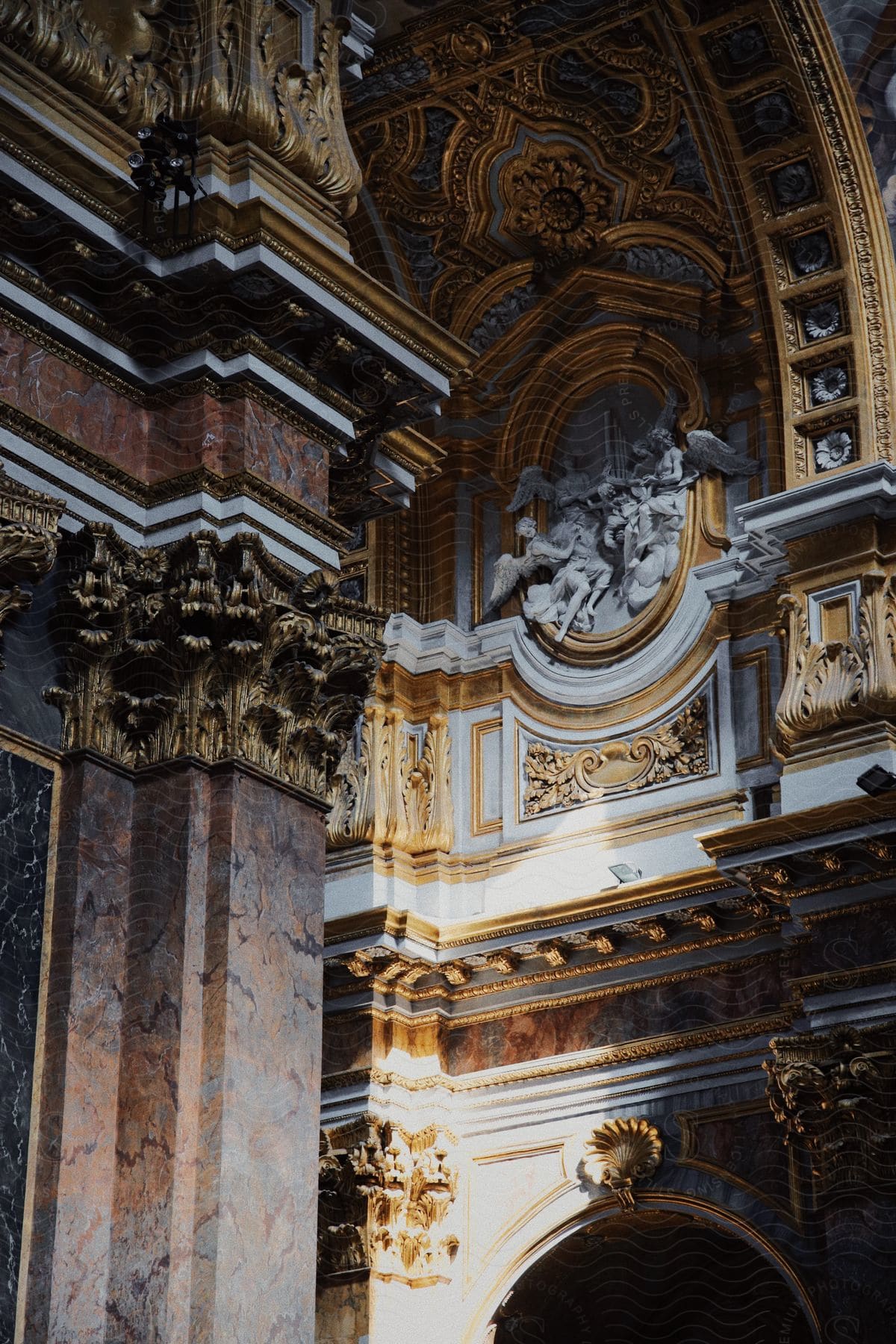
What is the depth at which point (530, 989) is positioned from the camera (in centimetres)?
1553

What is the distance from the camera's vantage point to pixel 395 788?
16.5 meters

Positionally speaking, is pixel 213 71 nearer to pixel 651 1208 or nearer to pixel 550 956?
pixel 550 956

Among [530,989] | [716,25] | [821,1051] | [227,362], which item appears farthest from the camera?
[530,989]

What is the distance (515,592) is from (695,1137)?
14.1ft

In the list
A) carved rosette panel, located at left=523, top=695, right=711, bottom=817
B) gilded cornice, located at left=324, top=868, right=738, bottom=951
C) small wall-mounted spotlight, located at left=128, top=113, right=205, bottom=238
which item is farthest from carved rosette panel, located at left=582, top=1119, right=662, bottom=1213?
small wall-mounted spotlight, located at left=128, top=113, right=205, bottom=238

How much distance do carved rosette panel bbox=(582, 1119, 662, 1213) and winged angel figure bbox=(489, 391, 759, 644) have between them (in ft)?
11.7

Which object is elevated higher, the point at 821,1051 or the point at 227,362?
the point at 227,362

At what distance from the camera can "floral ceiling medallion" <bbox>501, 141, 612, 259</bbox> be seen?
16.2 m

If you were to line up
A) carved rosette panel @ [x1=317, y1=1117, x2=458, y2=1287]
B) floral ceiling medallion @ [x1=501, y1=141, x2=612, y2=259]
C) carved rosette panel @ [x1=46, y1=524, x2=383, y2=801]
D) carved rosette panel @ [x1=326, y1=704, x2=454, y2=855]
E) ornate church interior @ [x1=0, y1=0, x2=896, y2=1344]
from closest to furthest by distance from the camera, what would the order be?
1. ornate church interior @ [x1=0, y1=0, x2=896, y2=1344]
2. carved rosette panel @ [x1=46, y1=524, x2=383, y2=801]
3. carved rosette panel @ [x1=317, y1=1117, x2=458, y2=1287]
4. floral ceiling medallion @ [x1=501, y1=141, x2=612, y2=259]
5. carved rosette panel @ [x1=326, y1=704, x2=454, y2=855]

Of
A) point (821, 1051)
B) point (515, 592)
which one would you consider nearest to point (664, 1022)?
point (821, 1051)

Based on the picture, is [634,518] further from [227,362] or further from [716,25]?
[227,362]

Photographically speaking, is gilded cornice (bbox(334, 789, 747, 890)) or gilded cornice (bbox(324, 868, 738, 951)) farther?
gilded cornice (bbox(334, 789, 747, 890))

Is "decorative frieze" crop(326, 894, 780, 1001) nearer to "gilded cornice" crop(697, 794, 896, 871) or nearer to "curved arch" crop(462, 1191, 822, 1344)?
"gilded cornice" crop(697, 794, 896, 871)

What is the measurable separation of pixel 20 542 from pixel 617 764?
8158 millimetres
